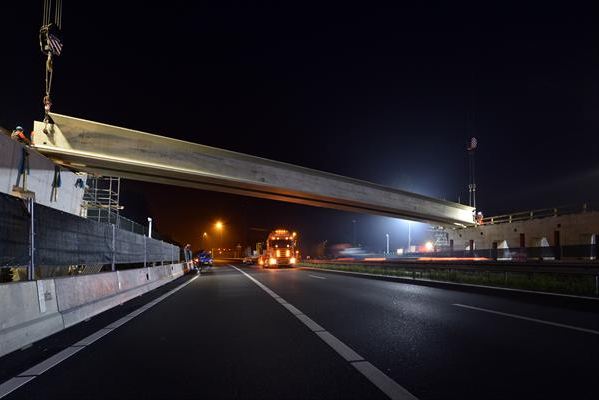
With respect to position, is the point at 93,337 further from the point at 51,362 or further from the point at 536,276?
the point at 536,276

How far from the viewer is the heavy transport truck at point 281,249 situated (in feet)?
157

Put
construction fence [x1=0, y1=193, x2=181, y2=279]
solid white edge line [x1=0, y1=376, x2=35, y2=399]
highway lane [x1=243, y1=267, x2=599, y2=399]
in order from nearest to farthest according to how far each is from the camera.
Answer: solid white edge line [x1=0, y1=376, x2=35, y2=399]
highway lane [x1=243, y1=267, x2=599, y2=399]
construction fence [x1=0, y1=193, x2=181, y2=279]

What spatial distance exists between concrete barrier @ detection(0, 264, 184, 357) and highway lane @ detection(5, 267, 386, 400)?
0.88 m

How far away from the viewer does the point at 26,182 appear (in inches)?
688

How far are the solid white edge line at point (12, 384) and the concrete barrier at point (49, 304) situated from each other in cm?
97

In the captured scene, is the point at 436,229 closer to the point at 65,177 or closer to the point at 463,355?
the point at 65,177

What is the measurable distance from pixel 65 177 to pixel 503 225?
4412cm

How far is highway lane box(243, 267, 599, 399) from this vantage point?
5.00 metres

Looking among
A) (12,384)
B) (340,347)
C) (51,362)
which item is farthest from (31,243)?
(340,347)

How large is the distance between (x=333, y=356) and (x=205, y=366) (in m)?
1.66

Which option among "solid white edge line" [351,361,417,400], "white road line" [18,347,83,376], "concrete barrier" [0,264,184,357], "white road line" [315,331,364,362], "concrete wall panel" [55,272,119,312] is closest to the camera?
"solid white edge line" [351,361,417,400]

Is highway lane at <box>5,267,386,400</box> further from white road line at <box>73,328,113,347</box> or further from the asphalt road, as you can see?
white road line at <box>73,328,113,347</box>

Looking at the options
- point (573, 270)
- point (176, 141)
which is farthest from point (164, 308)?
point (176, 141)

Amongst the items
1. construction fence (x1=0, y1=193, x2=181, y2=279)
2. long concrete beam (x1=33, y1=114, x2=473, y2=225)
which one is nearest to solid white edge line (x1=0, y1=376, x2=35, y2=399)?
construction fence (x1=0, y1=193, x2=181, y2=279)
